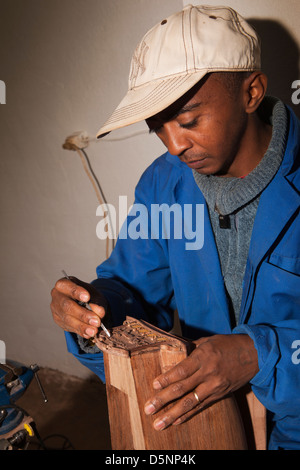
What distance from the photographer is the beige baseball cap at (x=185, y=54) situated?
2.78 feet

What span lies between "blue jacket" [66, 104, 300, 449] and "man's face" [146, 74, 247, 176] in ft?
0.55

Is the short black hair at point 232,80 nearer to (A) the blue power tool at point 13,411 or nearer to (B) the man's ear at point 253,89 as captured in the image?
(B) the man's ear at point 253,89

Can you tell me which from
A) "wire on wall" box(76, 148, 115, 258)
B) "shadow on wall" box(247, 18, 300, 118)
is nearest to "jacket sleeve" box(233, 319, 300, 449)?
"shadow on wall" box(247, 18, 300, 118)

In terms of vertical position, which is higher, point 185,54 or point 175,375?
point 185,54

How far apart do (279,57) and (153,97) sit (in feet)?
2.18

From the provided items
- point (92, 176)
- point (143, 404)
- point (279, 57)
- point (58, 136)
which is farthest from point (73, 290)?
point (58, 136)

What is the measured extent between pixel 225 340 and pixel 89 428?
1943mm

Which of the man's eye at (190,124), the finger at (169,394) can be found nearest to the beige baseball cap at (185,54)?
the man's eye at (190,124)

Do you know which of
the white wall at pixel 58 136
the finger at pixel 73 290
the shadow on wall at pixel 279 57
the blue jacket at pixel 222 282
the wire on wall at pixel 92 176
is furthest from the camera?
the wire on wall at pixel 92 176

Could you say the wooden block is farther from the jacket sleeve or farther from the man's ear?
the man's ear

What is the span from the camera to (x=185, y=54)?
851 mm

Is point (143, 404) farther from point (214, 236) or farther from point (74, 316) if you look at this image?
point (214, 236)

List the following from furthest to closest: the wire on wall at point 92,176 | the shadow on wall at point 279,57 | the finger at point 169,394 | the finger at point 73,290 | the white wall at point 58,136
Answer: the wire on wall at point 92,176 < the white wall at point 58,136 < the shadow on wall at point 279,57 < the finger at point 73,290 < the finger at point 169,394

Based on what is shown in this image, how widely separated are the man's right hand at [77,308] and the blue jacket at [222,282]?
0.08 meters
